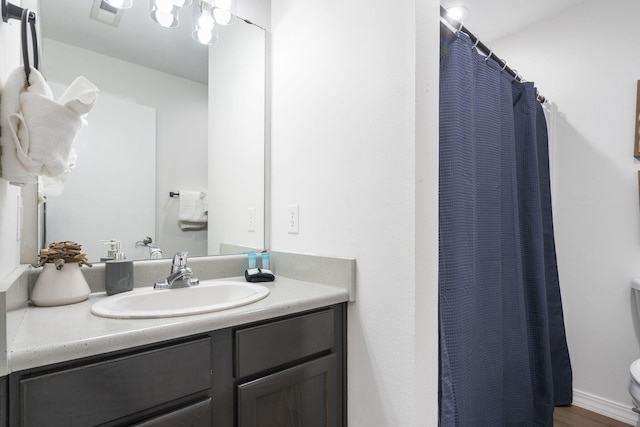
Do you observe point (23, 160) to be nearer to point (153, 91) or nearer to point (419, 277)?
point (153, 91)

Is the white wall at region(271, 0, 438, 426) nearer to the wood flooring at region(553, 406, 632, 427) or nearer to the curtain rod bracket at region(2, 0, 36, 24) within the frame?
the curtain rod bracket at region(2, 0, 36, 24)

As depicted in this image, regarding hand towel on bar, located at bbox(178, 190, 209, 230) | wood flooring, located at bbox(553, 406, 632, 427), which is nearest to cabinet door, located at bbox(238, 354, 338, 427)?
hand towel on bar, located at bbox(178, 190, 209, 230)

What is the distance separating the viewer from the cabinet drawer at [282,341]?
88 cm

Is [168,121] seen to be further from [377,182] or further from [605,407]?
[605,407]

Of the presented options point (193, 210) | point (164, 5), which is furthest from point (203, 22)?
point (193, 210)

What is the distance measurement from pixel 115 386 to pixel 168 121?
106 cm

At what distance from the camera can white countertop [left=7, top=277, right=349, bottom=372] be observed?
0.62 meters

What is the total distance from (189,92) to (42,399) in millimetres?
1227

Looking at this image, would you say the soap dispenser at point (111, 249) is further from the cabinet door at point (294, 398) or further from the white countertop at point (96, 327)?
the cabinet door at point (294, 398)

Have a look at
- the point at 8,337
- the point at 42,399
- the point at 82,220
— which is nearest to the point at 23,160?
the point at 8,337

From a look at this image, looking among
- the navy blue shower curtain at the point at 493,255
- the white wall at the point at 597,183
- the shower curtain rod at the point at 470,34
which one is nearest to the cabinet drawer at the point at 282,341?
the navy blue shower curtain at the point at 493,255

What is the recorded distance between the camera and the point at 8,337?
621 mm

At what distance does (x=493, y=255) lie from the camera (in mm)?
1350

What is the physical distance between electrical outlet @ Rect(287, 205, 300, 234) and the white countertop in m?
0.39
